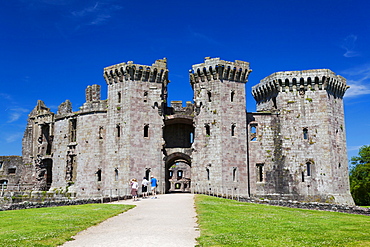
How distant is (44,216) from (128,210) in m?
5.11

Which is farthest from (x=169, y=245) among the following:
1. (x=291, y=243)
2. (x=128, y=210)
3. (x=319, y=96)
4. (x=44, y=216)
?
(x=319, y=96)

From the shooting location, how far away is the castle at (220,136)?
39.5 meters

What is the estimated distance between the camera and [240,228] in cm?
1513

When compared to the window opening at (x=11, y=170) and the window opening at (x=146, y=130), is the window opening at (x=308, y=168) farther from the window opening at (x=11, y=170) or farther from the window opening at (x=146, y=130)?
the window opening at (x=11, y=170)

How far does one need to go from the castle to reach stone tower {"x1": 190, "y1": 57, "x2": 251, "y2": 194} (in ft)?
0.34

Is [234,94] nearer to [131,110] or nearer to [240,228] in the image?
[131,110]

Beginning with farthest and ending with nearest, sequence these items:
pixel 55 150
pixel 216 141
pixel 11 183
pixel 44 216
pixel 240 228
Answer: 1. pixel 11 183
2. pixel 55 150
3. pixel 216 141
4. pixel 44 216
5. pixel 240 228

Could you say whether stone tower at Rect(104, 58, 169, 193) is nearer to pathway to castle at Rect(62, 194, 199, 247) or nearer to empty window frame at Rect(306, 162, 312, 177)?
empty window frame at Rect(306, 162, 312, 177)

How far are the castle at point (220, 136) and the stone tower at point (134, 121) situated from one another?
0.33ft

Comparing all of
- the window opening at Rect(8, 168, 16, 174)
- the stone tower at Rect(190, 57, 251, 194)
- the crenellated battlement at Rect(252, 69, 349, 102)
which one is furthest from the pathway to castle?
the window opening at Rect(8, 168, 16, 174)

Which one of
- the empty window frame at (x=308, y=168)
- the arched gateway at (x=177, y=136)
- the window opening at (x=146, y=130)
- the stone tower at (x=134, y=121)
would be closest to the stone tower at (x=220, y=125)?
the arched gateway at (x=177, y=136)

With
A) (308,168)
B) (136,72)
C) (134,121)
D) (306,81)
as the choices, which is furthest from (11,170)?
(306,81)

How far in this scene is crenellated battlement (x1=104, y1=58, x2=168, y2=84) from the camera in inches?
1609

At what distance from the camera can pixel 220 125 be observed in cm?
3959
